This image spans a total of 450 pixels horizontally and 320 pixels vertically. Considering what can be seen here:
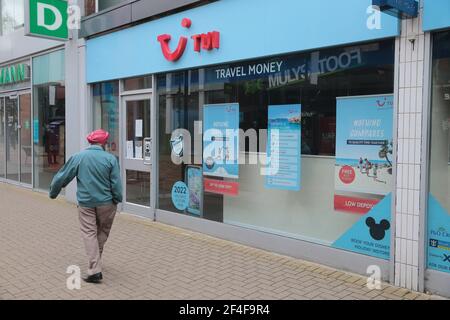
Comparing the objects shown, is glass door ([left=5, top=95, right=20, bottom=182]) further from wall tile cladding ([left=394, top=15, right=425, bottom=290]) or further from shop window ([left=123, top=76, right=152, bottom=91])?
wall tile cladding ([left=394, top=15, right=425, bottom=290])

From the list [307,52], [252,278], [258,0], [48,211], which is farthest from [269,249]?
[48,211]

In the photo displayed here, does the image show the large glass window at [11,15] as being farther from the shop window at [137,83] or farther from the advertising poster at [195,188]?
the advertising poster at [195,188]

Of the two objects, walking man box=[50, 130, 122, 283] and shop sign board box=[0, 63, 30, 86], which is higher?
shop sign board box=[0, 63, 30, 86]

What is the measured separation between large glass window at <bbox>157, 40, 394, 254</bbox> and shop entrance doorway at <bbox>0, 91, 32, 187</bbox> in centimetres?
627

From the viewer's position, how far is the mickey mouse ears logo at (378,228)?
5059 mm

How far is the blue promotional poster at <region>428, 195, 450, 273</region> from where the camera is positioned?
4551 millimetres

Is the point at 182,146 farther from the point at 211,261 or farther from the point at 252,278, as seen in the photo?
the point at 252,278

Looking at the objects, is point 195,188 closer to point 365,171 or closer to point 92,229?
point 92,229

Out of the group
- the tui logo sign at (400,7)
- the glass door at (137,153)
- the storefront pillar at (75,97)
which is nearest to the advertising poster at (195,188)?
the glass door at (137,153)

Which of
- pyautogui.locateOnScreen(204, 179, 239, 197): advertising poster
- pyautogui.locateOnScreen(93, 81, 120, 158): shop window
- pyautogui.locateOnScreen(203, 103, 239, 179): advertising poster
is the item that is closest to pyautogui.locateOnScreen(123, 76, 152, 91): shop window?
pyautogui.locateOnScreen(93, 81, 120, 158): shop window

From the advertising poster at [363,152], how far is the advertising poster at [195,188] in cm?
242

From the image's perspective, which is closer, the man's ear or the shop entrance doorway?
the man's ear

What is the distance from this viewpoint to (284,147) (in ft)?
20.2

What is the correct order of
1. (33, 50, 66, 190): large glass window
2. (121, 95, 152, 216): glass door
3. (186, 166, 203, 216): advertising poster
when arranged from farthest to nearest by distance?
(33, 50, 66, 190): large glass window
(121, 95, 152, 216): glass door
(186, 166, 203, 216): advertising poster
